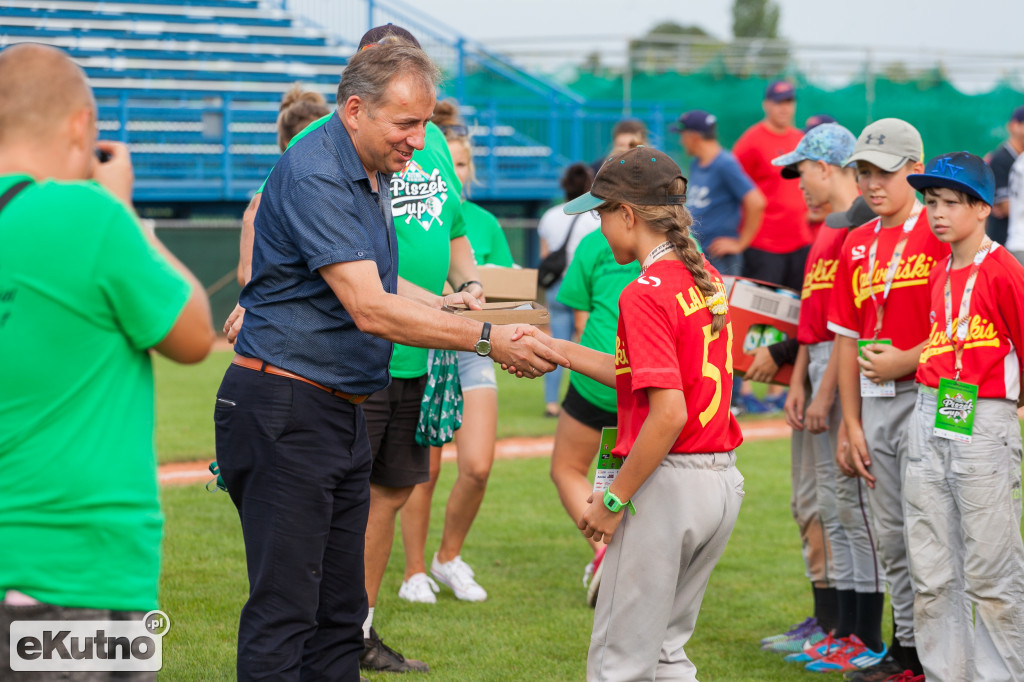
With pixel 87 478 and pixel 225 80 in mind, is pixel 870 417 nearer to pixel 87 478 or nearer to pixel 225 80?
pixel 87 478

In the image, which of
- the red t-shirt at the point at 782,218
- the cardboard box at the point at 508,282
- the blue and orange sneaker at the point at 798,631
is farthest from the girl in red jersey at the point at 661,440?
the red t-shirt at the point at 782,218


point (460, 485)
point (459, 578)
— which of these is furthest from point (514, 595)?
point (460, 485)

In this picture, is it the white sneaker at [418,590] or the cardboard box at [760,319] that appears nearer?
the cardboard box at [760,319]

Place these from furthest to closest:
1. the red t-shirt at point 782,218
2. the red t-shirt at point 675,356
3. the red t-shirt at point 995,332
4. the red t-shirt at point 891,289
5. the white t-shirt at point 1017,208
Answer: the red t-shirt at point 782,218 < the white t-shirt at point 1017,208 < the red t-shirt at point 891,289 < the red t-shirt at point 995,332 < the red t-shirt at point 675,356

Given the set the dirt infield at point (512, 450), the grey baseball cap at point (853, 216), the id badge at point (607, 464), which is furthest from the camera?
the dirt infield at point (512, 450)

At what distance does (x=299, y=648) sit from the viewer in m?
3.26

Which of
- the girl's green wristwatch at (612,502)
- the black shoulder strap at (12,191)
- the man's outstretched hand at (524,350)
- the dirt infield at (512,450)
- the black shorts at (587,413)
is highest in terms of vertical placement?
the black shoulder strap at (12,191)

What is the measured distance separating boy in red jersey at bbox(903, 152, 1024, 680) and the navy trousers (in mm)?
2173

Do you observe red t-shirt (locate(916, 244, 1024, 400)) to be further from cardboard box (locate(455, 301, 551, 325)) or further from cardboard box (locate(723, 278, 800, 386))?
cardboard box (locate(455, 301, 551, 325))

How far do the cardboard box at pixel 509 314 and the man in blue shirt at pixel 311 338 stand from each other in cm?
Result: 25

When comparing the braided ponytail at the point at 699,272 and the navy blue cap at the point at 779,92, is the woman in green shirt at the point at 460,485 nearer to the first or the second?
the braided ponytail at the point at 699,272

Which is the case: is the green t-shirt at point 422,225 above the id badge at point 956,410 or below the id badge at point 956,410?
above

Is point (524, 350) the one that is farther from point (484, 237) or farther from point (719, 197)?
point (719, 197)

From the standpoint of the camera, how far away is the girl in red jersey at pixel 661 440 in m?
3.18
